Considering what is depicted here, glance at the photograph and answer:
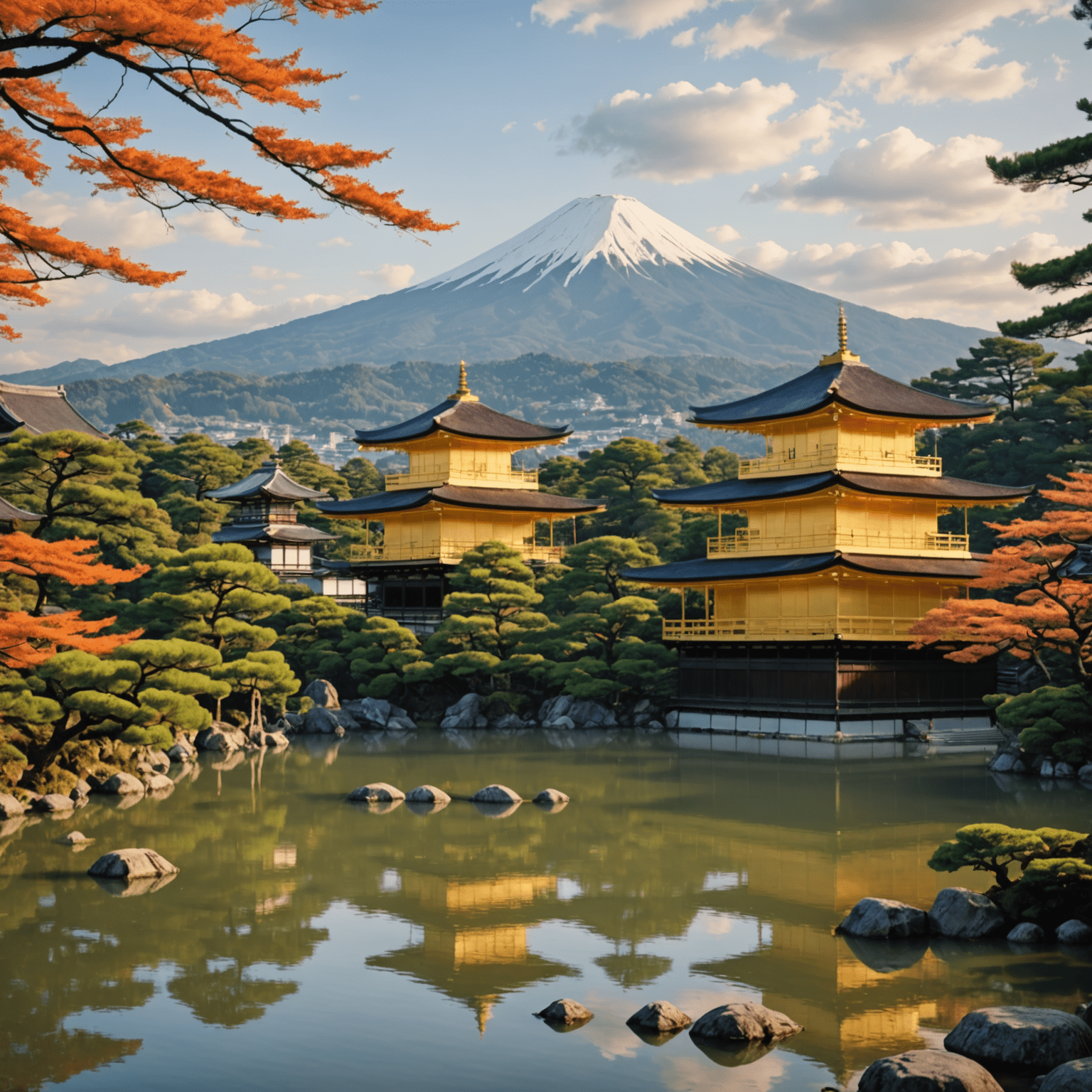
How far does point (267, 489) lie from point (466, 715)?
49.5 feet

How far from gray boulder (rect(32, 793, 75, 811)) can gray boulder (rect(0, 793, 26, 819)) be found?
0.29 m

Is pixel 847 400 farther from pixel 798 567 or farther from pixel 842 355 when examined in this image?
pixel 798 567

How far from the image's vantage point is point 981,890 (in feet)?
39.6

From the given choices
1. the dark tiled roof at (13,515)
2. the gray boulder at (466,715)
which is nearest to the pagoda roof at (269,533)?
the gray boulder at (466,715)

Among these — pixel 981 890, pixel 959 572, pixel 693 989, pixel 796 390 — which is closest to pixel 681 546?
pixel 796 390

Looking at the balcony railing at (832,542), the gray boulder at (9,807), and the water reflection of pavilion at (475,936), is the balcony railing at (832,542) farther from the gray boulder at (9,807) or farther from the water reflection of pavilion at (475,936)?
the gray boulder at (9,807)

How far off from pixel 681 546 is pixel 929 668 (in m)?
11.8

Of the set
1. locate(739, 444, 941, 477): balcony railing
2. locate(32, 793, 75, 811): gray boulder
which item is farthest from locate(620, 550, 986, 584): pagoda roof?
locate(32, 793, 75, 811): gray boulder

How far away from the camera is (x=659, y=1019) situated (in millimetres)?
8062

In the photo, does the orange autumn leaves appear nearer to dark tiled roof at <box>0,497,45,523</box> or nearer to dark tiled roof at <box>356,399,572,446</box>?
dark tiled roof at <box>0,497,45,523</box>

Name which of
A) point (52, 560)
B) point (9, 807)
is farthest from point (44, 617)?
point (9, 807)

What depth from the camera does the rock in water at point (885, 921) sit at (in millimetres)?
10281

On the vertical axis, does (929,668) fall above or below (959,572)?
below

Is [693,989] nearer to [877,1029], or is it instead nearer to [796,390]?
[877,1029]
